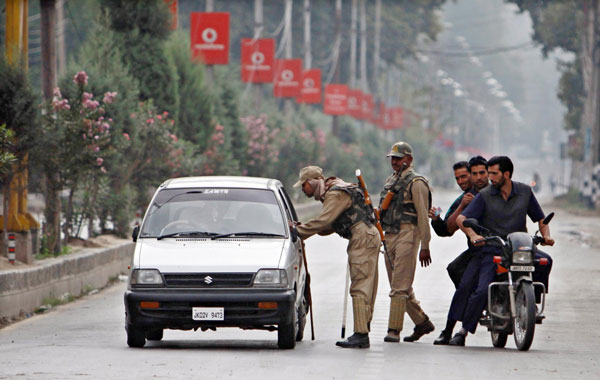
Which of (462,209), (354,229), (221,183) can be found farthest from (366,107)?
(354,229)

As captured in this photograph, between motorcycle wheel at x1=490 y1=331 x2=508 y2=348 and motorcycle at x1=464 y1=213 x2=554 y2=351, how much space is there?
20 millimetres

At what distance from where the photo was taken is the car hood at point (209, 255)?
38.9 ft

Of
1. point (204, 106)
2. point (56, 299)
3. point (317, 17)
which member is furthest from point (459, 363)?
point (317, 17)

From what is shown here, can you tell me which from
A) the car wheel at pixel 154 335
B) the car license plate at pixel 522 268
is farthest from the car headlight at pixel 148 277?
the car license plate at pixel 522 268

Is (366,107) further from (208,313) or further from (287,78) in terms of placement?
(208,313)

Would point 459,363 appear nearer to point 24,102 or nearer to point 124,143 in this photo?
point 24,102

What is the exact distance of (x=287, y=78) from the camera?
55.6 metres

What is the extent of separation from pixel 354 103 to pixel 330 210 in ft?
191

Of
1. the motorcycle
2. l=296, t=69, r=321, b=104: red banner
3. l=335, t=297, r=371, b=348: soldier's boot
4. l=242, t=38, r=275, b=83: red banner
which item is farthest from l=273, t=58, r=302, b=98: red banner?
l=335, t=297, r=371, b=348: soldier's boot

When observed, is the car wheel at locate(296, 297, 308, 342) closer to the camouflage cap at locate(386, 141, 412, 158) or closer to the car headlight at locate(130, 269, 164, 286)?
the car headlight at locate(130, 269, 164, 286)

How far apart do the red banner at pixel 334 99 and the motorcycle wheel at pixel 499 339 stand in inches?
2066

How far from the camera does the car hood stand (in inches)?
467

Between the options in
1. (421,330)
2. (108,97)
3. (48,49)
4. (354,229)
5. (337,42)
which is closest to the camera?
(354,229)

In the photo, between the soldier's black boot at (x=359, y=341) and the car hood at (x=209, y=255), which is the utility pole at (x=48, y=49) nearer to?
the car hood at (x=209, y=255)
